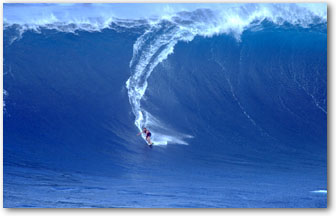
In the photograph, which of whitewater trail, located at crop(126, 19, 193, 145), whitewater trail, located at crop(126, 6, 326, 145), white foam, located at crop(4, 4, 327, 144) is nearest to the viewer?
white foam, located at crop(4, 4, 327, 144)

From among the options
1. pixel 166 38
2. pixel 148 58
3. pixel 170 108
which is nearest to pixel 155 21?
pixel 166 38

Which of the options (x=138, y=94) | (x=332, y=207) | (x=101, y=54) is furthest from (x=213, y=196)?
(x=101, y=54)

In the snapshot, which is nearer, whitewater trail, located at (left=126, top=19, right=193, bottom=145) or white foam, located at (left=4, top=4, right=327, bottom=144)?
white foam, located at (left=4, top=4, right=327, bottom=144)

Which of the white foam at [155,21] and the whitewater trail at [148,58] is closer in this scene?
the white foam at [155,21]

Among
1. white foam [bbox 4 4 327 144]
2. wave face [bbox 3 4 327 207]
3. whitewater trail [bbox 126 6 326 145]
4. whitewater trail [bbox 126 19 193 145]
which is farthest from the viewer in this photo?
whitewater trail [bbox 126 19 193 145]

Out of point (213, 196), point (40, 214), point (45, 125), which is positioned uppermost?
point (45, 125)

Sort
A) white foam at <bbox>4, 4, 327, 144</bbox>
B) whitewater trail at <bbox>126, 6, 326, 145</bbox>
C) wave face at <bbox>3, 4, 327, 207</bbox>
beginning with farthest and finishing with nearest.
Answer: whitewater trail at <bbox>126, 6, 326, 145</bbox>
white foam at <bbox>4, 4, 327, 144</bbox>
wave face at <bbox>3, 4, 327, 207</bbox>

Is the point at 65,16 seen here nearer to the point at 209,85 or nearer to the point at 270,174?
the point at 209,85

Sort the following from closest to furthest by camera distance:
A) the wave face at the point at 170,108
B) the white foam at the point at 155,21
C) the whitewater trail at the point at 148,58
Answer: the wave face at the point at 170,108
the white foam at the point at 155,21
the whitewater trail at the point at 148,58

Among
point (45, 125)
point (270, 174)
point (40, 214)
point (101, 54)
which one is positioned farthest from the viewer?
point (101, 54)
